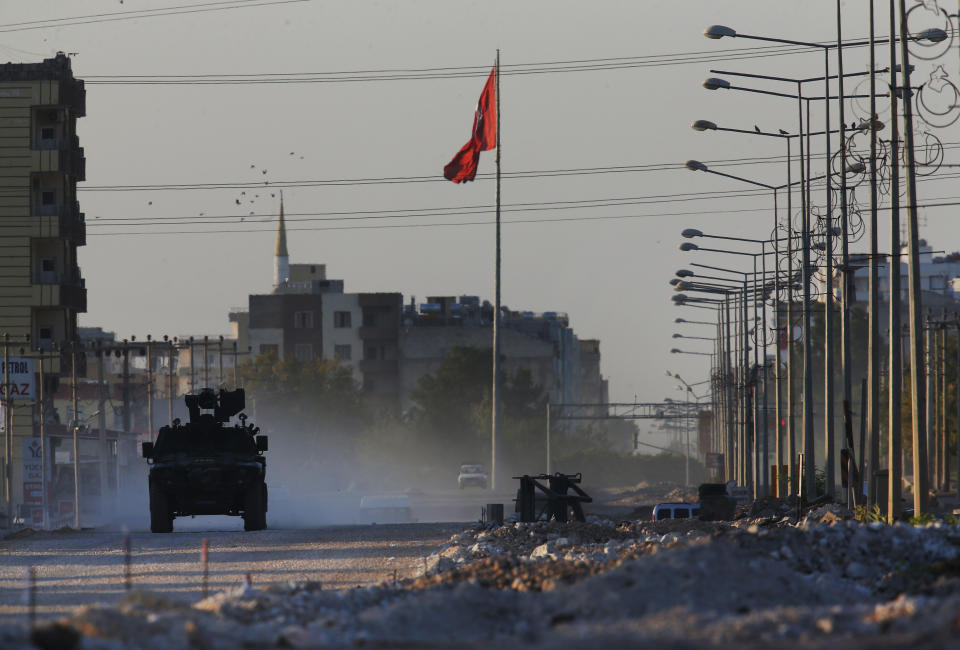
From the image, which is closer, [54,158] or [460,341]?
[54,158]

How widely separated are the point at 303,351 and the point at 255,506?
108m

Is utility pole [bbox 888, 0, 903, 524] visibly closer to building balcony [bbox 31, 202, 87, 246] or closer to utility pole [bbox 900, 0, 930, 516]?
utility pole [bbox 900, 0, 930, 516]

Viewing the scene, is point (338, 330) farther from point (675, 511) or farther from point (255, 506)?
point (255, 506)

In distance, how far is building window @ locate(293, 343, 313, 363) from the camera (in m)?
143

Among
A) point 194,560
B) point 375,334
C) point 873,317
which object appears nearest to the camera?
point 194,560

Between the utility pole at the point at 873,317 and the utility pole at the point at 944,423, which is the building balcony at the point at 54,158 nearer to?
the utility pole at the point at 944,423

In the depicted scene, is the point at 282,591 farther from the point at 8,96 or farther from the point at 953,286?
the point at 953,286

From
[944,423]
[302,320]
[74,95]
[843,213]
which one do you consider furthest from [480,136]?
[302,320]

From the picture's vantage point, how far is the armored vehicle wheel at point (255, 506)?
35250 millimetres

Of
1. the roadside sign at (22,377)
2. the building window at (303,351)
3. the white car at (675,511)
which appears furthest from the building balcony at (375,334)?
the white car at (675,511)

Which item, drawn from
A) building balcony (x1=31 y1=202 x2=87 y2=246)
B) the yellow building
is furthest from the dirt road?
building balcony (x1=31 y1=202 x2=87 y2=246)

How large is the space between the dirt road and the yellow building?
4225 centimetres

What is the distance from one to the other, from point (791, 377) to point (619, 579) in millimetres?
36512

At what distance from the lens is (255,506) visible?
35656 mm
